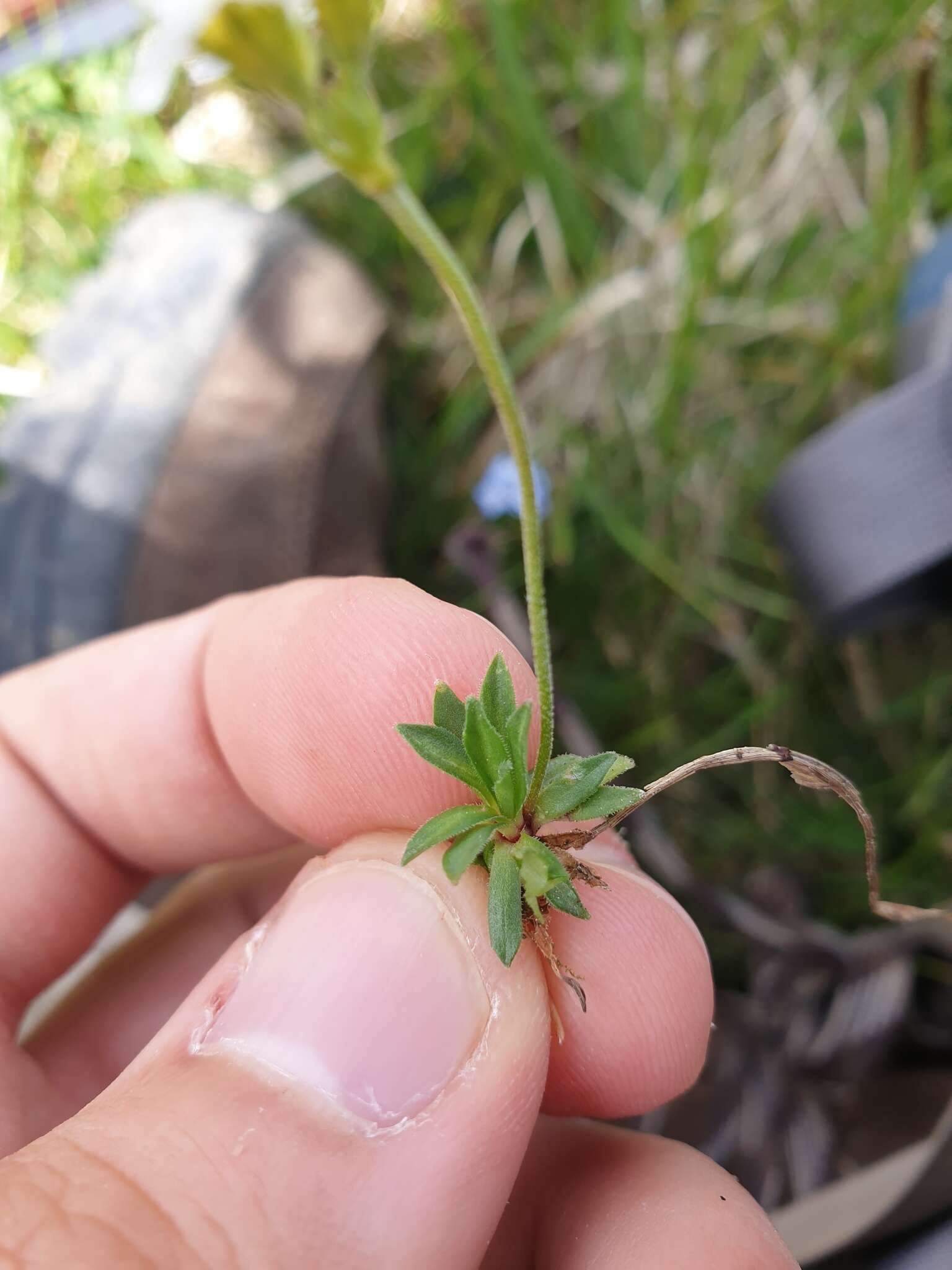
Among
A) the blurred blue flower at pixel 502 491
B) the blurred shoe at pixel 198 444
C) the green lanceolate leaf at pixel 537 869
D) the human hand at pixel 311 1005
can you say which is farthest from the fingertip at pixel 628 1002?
the blurred shoe at pixel 198 444

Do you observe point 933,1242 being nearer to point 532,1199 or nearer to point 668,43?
point 532,1199

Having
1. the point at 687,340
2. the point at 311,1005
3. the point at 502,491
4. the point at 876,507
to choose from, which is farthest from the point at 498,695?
the point at 687,340

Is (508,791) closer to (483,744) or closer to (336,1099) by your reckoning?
(483,744)

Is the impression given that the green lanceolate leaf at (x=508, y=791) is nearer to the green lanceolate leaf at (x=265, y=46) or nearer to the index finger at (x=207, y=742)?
the index finger at (x=207, y=742)

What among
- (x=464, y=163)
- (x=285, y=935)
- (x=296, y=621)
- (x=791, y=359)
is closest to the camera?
(x=285, y=935)

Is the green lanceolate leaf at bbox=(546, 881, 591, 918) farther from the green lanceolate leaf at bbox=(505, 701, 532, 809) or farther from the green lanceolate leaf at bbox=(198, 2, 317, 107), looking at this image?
the green lanceolate leaf at bbox=(198, 2, 317, 107)

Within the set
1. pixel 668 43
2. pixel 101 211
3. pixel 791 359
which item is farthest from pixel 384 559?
pixel 668 43
